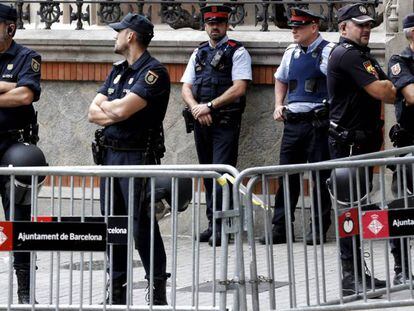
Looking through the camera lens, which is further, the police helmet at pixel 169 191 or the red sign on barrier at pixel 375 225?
the police helmet at pixel 169 191

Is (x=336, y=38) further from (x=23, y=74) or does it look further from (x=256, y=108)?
(x=23, y=74)

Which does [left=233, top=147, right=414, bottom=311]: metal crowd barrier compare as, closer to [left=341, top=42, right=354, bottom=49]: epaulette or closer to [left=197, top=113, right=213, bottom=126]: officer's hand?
[left=341, top=42, right=354, bottom=49]: epaulette

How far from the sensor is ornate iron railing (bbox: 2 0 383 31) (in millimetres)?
12555

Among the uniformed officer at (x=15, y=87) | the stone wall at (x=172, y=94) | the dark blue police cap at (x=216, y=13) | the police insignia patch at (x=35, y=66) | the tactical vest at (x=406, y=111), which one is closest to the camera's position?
the uniformed officer at (x=15, y=87)

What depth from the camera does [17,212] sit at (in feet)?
27.7

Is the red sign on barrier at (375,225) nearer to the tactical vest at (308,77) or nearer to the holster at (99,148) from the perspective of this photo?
the holster at (99,148)

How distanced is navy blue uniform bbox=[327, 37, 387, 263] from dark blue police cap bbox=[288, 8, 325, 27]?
1.97m

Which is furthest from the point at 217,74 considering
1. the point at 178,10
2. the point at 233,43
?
the point at 178,10

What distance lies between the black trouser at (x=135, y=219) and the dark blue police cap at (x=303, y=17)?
2.80 meters

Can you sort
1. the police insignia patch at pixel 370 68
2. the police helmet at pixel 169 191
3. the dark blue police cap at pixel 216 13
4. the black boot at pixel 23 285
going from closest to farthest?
the police helmet at pixel 169 191
the black boot at pixel 23 285
the police insignia patch at pixel 370 68
the dark blue police cap at pixel 216 13

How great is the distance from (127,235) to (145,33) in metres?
2.24

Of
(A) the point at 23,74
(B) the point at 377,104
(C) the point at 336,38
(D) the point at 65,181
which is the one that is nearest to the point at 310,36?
(C) the point at 336,38

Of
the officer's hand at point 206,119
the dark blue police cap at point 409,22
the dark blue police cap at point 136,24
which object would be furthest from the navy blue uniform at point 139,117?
the officer's hand at point 206,119

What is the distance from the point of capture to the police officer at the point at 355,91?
31.3 ft
